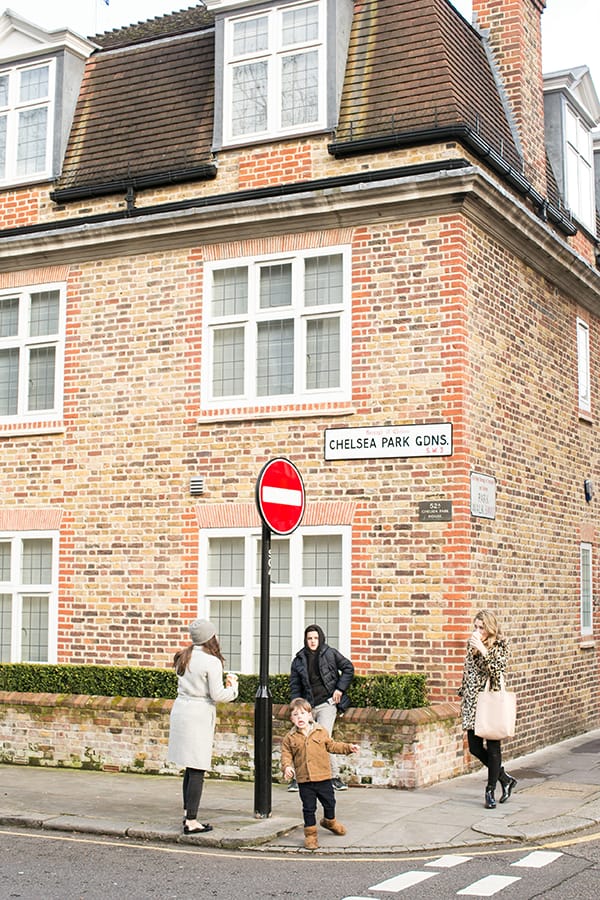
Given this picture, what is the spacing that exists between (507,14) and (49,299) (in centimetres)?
749

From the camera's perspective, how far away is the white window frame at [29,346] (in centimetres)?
1541

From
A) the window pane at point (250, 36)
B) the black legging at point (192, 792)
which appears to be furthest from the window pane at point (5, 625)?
the window pane at point (250, 36)

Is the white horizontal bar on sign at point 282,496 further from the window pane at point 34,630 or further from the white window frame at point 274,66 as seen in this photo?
the window pane at point 34,630

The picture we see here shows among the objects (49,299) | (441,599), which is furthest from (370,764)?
(49,299)

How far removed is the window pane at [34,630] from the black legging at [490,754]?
21.1 feet

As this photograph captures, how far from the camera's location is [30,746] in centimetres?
1382

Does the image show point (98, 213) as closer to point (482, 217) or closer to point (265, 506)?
point (482, 217)

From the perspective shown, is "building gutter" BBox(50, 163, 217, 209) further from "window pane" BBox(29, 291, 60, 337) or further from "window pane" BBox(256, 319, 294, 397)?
"window pane" BBox(256, 319, 294, 397)

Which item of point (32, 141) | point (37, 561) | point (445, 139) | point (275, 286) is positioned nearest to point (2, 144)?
point (32, 141)

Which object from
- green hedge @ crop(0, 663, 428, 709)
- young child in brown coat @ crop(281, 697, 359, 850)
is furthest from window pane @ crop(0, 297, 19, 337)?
young child in brown coat @ crop(281, 697, 359, 850)

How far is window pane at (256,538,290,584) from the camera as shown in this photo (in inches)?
543

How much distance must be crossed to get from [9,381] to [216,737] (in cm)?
605

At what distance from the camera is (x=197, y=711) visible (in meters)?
9.77

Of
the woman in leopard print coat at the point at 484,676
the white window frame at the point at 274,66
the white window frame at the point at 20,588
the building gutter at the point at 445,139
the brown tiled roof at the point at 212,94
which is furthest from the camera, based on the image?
the white window frame at the point at 20,588
